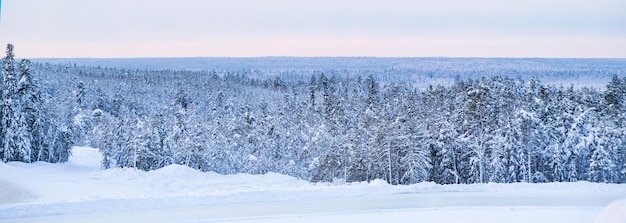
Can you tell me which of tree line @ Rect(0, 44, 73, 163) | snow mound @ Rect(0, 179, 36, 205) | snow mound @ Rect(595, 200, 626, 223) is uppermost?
snow mound @ Rect(595, 200, 626, 223)

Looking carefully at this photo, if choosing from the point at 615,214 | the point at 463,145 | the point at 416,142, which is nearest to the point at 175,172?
the point at 416,142

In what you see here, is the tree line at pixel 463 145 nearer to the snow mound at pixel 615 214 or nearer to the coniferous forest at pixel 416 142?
the coniferous forest at pixel 416 142

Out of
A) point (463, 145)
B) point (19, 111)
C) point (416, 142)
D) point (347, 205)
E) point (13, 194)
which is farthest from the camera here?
point (19, 111)

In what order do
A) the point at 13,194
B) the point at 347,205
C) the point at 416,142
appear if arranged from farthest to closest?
1. the point at 416,142
2. the point at 13,194
3. the point at 347,205

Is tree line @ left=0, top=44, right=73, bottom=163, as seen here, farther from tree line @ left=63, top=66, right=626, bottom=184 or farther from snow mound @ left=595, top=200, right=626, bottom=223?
snow mound @ left=595, top=200, right=626, bottom=223

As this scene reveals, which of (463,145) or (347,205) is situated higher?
(347,205)

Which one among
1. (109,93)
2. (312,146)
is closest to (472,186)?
(312,146)

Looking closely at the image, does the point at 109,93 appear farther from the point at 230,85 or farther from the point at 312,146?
the point at 312,146

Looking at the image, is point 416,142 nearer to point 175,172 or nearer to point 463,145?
point 463,145

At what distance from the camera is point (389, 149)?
3875 centimetres

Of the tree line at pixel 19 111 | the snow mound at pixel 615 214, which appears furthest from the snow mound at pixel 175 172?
the snow mound at pixel 615 214

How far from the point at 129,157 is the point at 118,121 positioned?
5.87 m

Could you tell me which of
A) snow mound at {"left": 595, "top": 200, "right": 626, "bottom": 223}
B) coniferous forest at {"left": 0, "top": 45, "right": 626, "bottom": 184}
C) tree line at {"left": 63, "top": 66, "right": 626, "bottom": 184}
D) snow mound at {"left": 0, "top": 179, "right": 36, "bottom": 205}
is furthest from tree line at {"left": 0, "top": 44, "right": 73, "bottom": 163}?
snow mound at {"left": 595, "top": 200, "right": 626, "bottom": 223}

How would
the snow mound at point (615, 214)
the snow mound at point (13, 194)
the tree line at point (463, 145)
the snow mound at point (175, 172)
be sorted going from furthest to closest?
the tree line at point (463, 145)
the snow mound at point (175, 172)
the snow mound at point (13, 194)
the snow mound at point (615, 214)
